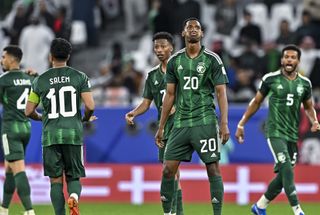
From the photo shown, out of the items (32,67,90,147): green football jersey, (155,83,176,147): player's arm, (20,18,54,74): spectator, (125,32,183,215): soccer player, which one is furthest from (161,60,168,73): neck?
(20,18,54,74): spectator

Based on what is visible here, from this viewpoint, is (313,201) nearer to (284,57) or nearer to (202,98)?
(284,57)

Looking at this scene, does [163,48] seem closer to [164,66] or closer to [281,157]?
[164,66]

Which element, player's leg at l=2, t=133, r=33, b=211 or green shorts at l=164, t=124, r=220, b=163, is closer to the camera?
green shorts at l=164, t=124, r=220, b=163

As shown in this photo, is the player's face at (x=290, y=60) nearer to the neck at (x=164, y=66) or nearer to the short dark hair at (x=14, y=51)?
the neck at (x=164, y=66)

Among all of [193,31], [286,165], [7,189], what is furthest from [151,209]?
[193,31]

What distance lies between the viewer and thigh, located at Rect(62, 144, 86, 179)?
13.7 m

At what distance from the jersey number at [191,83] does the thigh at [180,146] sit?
1.69 feet

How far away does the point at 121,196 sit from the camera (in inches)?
788

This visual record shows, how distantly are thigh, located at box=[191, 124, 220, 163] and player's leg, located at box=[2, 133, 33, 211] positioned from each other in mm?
3284

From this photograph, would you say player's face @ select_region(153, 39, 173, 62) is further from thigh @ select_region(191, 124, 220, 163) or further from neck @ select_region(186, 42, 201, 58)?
thigh @ select_region(191, 124, 220, 163)

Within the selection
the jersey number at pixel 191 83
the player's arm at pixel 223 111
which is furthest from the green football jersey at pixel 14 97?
the player's arm at pixel 223 111

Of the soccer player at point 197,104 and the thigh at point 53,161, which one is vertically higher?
the soccer player at point 197,104

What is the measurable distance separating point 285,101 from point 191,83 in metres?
2.66

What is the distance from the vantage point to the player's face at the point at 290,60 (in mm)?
15727
